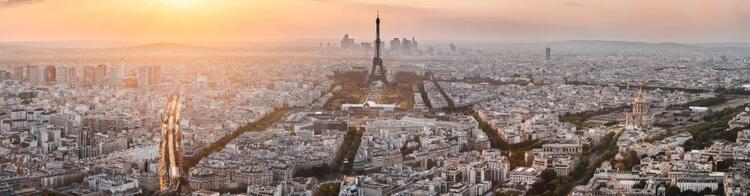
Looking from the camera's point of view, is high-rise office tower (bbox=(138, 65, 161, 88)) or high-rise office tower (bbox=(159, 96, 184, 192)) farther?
high-rise office tower (bbox=(138, 65, 161, 88))

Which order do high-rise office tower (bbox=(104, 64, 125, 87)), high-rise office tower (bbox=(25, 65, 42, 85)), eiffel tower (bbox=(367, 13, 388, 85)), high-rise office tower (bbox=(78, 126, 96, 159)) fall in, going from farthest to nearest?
eiffel tower (bbox=(367, 13, 388, 85)) < high-rise office tower (bbox=(104, 64, 125, 87)) < high-rise office tower (bbox=(25, 65, 42, 85)) < high-rise office tower (bbox=(78, 126, 96, 159))

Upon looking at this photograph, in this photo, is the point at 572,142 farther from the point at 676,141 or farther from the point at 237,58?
the point at 237,58

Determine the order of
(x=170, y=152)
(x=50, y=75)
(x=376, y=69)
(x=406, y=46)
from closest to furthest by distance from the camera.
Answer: (x=170, y=152), (x=50, y=75), (x=376, y=69), (x=406, y=46)

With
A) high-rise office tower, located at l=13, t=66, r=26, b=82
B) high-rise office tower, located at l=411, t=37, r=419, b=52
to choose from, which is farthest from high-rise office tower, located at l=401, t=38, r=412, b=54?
high-rise office tower, located at l=13, t=66, r=26, b=82

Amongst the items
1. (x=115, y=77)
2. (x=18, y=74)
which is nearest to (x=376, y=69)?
(x=115, y=77)

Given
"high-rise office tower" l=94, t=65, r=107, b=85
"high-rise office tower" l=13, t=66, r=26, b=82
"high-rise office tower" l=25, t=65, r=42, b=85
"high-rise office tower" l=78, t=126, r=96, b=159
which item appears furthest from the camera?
"high-rise office tower" l=94, t=65, r=107, b=85

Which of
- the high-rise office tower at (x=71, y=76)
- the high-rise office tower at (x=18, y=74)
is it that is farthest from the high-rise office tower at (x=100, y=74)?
the high-rise office tower at (x=18, y=74)

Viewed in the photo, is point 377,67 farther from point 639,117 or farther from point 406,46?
point 639,117

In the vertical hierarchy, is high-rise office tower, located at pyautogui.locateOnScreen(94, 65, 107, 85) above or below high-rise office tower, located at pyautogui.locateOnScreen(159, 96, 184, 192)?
above

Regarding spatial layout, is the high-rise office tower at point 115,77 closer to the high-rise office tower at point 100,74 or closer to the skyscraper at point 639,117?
the high-rise office tower at point 100,74

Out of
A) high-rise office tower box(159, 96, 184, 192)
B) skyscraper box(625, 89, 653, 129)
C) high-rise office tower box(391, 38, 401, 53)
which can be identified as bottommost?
high-rise office tower box(159, 96, 184, 192)

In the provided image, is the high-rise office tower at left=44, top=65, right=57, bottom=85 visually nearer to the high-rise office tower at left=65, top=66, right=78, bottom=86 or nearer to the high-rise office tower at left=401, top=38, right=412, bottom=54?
the high-rise office tower at left=65, top=66, right=78, bottom=86
